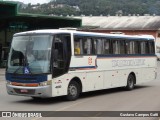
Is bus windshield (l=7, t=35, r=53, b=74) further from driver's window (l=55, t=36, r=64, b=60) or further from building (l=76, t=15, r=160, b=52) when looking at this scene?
building (l=76, t=15, r=160, b=52)

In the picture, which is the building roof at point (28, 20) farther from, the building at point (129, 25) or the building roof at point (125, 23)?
the building roof at point (125, 23)

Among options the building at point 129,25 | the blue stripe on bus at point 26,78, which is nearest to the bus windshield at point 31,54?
the blue stripe on bus at point 26,78

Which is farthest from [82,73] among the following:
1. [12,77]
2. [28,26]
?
[28,26]

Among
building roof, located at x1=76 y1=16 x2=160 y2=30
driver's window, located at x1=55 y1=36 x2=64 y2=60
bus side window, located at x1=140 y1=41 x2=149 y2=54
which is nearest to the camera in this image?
driver's window, located at x1=55 y1=36 x2=64 y2=60

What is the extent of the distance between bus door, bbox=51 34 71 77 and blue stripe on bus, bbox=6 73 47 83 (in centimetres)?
45

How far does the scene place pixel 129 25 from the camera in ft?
268

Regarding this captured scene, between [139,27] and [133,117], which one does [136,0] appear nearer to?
[139,27]

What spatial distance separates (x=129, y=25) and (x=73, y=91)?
67342 millimetres

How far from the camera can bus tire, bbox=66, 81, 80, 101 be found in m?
15.4

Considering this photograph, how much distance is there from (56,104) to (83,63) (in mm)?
2372

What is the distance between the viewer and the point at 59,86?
14.7 meters

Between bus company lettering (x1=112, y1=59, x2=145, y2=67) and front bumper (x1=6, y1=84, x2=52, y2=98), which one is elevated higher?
bus company lettering (x1=112, y1=59, x2=145, y2=67)

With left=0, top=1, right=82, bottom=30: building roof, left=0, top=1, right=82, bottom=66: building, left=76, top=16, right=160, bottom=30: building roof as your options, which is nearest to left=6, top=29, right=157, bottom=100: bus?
left=0, top=1, right=82, bottom=30: building roof

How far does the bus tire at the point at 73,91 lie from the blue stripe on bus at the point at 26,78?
4.86ft
